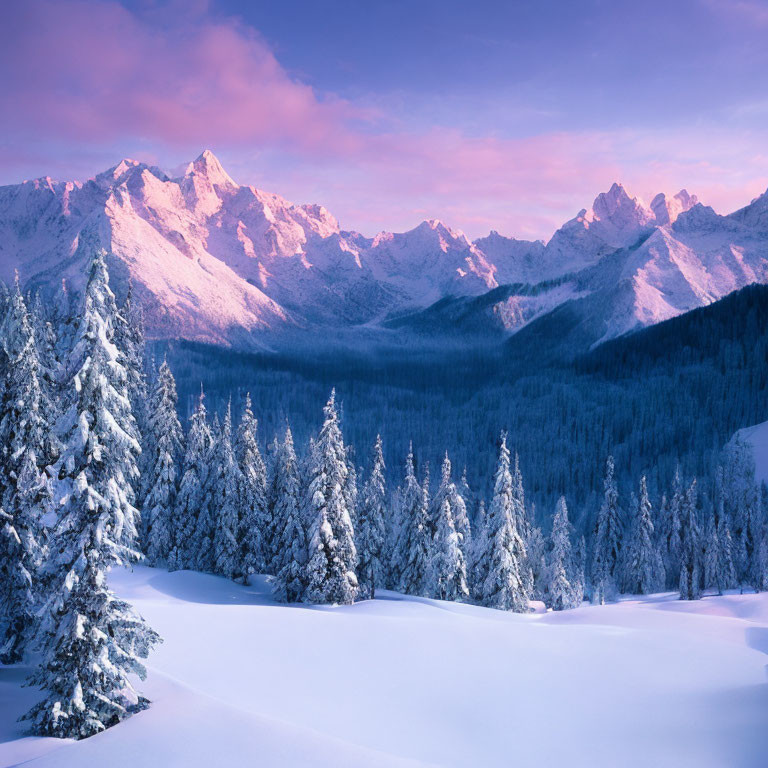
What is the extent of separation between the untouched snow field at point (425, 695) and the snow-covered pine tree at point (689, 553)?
40494 mm

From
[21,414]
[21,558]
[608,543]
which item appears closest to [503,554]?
[21,558]

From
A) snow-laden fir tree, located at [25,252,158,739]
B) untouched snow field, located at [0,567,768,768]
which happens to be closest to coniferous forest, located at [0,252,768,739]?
snow-laden fir tree, located at [25,252,158,739]

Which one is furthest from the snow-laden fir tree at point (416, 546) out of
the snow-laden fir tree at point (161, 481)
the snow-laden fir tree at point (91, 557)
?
the snow-laden fir tree at point (91, 557)

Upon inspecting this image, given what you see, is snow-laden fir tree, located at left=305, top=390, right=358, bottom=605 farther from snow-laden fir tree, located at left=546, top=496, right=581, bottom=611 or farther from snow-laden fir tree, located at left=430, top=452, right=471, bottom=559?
snow-laden fir tree, located at left=546, top=496, right=581, bottom=611

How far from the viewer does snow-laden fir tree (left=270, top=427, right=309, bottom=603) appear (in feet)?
112

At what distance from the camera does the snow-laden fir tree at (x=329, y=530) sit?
32094 mm

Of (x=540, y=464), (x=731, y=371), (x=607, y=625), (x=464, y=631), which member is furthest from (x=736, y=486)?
(x=464, y=631)

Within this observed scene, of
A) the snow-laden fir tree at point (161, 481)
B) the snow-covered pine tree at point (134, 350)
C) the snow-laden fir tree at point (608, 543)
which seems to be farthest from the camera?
the snow-laden fir tree at point (608, 543)

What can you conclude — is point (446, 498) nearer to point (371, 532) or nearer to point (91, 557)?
point (371, 532)

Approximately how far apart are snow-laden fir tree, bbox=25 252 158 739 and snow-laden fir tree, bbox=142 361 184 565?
27.5m

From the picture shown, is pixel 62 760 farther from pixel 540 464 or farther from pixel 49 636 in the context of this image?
pixel 540 464

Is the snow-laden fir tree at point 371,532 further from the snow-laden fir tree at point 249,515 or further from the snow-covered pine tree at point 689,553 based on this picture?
the snow-covered pine tree at point 689,553

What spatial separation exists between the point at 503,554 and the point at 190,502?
2069cm

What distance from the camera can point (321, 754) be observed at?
11969 mm
